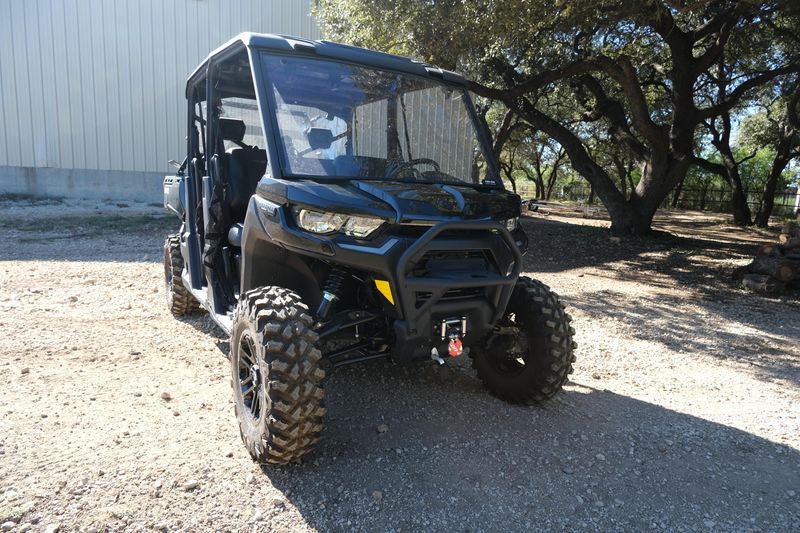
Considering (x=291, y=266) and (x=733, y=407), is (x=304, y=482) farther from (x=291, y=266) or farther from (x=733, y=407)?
(x=733, y=407)

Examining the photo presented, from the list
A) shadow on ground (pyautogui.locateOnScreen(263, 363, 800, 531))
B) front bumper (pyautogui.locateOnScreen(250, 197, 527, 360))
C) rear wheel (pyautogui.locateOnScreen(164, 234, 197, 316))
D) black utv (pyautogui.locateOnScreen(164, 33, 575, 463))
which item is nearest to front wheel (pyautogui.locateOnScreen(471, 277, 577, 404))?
black utv (pyautogui.locateOnScreen(164, 33, 575, 463))

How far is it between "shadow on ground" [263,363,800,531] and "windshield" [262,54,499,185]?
1661 millimetres

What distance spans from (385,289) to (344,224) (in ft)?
1.39

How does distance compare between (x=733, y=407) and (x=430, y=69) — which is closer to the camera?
(x=430, y=69)

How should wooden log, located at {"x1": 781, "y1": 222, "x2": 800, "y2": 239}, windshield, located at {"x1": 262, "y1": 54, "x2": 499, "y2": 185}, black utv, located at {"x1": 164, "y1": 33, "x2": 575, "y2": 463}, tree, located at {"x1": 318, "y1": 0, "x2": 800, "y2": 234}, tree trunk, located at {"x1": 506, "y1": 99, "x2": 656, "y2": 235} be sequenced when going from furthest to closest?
1. tree trunk, located at {"x1": 506, "y1": 99, "x2": 656, "y2": 235}
2. wooden log, located at {"x1": 781, "y1": 222, "x2": 800, "y2": 239}
3. tree, located at {"x1": 318, "y1": 0, "x2": 800, "y2": 234}
4. windshield, located at {"x1": 262, "y1": 54, "x2": 499, "y2": 185}
5. black utv, located at {"x1": 164, "y1": 33, "x2": 575, "y2": 463}

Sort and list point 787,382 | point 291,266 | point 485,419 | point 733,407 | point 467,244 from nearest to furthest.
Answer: point 467,244, point 291,266, point 485,419, point 733,407, point 787,382

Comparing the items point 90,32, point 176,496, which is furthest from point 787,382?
point 90,32

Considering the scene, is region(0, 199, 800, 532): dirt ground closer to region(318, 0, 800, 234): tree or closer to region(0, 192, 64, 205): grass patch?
region(318, 0, 800, 234): tree

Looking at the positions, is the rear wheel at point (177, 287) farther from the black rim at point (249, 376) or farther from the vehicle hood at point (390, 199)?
the vehicle hood at point (390, 199)

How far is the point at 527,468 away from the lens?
133 inches

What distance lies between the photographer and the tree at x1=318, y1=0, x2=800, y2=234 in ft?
27.5

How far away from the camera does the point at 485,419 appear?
156 inches

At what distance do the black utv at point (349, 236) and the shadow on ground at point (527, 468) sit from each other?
304 millimetres

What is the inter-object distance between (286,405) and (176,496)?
0.74 meters
